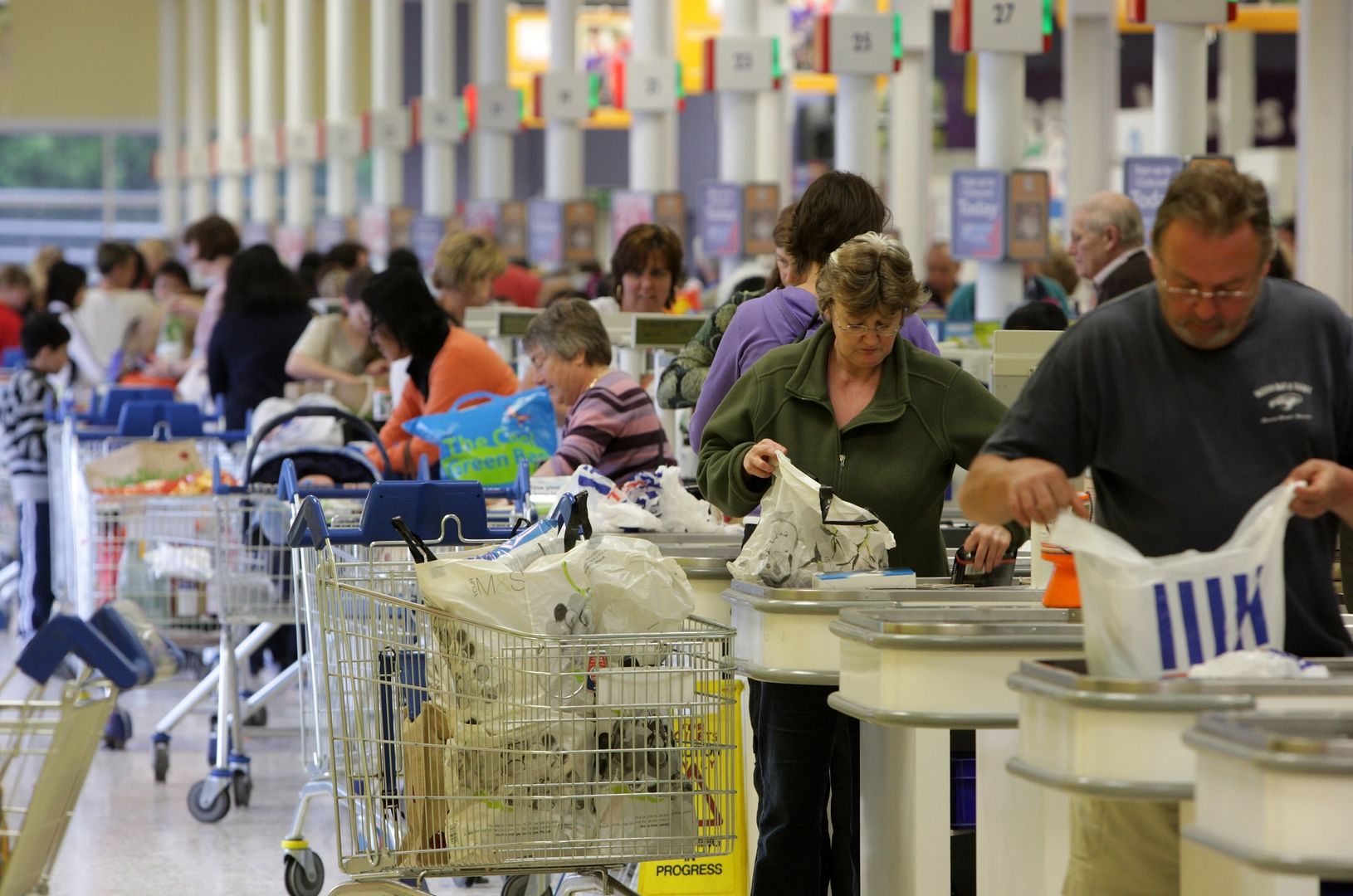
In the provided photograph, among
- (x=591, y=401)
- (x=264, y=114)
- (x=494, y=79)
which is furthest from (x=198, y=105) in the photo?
(x=591, y=401)

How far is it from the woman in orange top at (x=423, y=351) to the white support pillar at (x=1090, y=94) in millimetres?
6525

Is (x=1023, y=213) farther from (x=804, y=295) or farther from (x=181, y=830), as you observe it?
(x=804, y=295)

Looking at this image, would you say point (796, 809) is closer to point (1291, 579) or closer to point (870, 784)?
point (870, 784)

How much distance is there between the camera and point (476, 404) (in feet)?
21.5

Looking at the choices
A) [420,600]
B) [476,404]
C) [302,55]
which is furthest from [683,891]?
[302,55]

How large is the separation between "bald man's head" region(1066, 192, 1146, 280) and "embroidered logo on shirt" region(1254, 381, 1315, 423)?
4.68 meters

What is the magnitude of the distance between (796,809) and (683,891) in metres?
0.66

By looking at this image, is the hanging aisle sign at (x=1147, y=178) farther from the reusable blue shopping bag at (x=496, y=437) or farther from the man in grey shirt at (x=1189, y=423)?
the man in grey shirt at (x=1189, y=423)

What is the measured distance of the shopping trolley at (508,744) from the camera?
3463 mm

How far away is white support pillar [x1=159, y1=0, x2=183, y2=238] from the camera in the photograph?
32281 millimetres

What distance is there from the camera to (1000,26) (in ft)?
33.2

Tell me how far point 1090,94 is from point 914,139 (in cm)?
261

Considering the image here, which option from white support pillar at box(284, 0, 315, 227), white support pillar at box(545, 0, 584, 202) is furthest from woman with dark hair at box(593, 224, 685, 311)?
white support pillar at box(284, 0, 315, 227)

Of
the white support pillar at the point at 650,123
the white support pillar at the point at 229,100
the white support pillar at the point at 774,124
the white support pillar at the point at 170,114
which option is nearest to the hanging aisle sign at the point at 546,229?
the white support pillar at the point at 650,123
